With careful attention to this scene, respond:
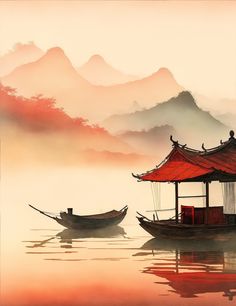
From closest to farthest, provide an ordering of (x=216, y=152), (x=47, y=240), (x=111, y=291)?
(x=111, y=291), (x=47, y=240), (x=216, y=152)

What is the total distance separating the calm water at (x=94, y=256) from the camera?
4641 millimetres

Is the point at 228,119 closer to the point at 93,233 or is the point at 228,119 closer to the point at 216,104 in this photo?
the point at 216,104

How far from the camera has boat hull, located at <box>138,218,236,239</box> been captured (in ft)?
18.1

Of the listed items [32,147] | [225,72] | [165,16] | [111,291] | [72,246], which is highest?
[165,16]

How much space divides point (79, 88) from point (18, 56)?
0.57 m

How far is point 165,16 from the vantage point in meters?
5.18

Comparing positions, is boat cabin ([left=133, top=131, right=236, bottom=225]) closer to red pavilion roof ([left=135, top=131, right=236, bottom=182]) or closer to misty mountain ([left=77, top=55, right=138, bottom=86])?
red pavilion roof ([left=135, top=131, right=236, bottom=182])

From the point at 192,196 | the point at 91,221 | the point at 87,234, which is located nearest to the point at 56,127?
the point at 91,221

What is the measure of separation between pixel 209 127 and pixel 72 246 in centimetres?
152

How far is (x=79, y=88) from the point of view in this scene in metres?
5.22

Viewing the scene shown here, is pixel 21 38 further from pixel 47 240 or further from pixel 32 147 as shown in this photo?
pixel 47 240

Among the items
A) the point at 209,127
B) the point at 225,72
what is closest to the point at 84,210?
the point at 209,127

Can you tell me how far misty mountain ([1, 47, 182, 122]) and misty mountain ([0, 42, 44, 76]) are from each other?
0.04 metres

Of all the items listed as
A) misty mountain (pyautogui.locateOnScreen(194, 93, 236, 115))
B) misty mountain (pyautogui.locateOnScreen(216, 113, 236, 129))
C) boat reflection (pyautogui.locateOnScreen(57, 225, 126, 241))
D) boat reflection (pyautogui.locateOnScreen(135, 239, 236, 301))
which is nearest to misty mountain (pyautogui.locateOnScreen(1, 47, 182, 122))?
misty mountain (pyautogui.locateOnScreen(194, 93, 236, 115))
